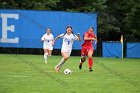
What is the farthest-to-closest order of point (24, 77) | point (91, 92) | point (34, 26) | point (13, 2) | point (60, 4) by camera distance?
point (60, 4) < point (13, 2) < point (34, 26) < point (24, 77) < point (91, 92)

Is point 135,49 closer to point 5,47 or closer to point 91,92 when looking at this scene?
point 5,47

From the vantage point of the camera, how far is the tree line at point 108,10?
4647cm

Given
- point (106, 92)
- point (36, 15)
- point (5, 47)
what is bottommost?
point (5, 47)

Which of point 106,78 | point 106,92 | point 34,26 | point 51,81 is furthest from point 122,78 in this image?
point 34,26

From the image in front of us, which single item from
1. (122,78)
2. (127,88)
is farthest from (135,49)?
(127,88)

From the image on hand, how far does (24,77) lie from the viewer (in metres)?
18.7

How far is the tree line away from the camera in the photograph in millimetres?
46469

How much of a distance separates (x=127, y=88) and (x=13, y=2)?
1249 inches

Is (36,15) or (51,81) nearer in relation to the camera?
(51,81)

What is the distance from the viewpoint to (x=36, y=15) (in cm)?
3962

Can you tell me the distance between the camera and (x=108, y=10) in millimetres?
49969

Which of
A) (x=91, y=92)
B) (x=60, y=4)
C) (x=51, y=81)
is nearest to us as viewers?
(x=91, y=92)

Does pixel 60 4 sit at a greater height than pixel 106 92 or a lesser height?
lesser

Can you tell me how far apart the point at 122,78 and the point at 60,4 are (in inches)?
1205
